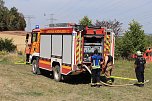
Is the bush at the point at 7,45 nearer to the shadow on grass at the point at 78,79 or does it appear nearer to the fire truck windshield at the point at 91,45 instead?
the shadow on grass at the point at 78,79

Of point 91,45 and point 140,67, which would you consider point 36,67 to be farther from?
point 140,67

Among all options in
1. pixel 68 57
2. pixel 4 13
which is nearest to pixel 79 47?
pixel 68 57

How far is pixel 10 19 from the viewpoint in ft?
301

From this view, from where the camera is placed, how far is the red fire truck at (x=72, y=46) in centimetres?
1638

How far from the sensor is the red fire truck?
1638 cm

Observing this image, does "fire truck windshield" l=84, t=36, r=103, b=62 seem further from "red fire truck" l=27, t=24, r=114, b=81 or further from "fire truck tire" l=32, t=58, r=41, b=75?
"fire truck tire" l=32, t=58, r=41, b=75

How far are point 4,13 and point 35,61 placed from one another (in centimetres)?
7205

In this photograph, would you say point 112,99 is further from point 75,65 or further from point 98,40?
point 98,40

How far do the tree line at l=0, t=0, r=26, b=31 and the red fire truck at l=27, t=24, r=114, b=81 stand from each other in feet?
239

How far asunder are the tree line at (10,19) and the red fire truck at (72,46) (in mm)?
72709

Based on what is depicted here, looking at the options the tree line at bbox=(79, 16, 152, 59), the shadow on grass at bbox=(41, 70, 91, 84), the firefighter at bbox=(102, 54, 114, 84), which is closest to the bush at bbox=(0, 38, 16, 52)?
the tree line at bbox=(79, 16, 152, 59)

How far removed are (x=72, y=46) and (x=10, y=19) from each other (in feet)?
254

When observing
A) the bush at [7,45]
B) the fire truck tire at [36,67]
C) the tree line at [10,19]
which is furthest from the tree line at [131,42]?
the tree line at [10,19]

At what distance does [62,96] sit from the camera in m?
13.1
